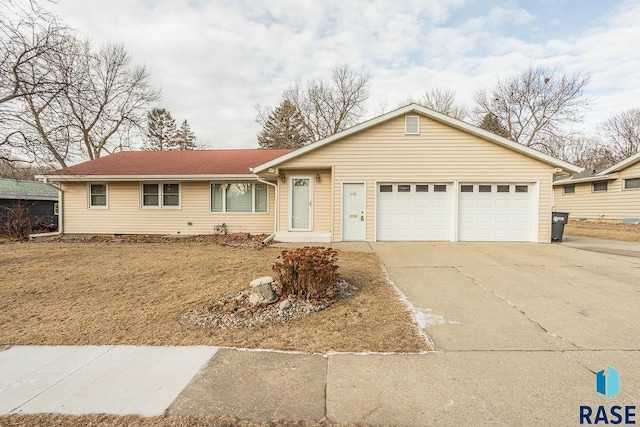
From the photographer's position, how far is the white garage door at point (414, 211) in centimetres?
1116

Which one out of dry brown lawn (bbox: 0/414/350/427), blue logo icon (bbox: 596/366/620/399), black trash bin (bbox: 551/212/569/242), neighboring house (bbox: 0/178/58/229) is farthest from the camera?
neighboring house (bbox: 0/178/58/229)

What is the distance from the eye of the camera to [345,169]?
11062 mm

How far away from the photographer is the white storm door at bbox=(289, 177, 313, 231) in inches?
456

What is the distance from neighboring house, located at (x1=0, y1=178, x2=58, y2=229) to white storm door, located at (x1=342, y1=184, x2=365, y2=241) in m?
16.0

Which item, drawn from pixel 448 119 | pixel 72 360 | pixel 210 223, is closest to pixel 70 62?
pixel 210 223

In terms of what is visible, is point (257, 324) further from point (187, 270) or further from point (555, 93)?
point (555, 93)

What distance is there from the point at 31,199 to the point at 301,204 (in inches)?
744

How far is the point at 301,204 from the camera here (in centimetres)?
1166

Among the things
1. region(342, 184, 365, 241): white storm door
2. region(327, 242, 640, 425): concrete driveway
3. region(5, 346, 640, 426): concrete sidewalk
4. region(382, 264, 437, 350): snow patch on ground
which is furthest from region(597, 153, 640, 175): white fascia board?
region(5, 346, 640, 426): concrete sidewalk

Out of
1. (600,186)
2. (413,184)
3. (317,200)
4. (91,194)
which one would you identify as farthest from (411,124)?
(600,186)

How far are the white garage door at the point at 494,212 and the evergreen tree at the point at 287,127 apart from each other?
24.0 meters

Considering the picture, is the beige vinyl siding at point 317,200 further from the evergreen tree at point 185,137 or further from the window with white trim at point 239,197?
the evergreen tree at point 185,137

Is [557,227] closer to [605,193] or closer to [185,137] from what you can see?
[605,193]

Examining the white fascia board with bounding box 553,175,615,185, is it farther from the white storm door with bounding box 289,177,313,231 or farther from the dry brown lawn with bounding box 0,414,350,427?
the dry brown lawn with bounding box 0,414,350,427
